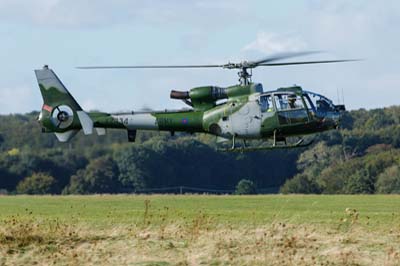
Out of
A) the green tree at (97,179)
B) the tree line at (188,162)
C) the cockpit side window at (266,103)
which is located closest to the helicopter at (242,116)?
the cockpit side window at (266,103)

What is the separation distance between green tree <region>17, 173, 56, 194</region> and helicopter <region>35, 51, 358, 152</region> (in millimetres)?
39830

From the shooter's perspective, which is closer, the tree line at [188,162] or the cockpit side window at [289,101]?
the cockpit side window at [289,101]

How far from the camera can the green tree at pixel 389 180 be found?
86625 millimetres

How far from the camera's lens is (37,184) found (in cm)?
8806

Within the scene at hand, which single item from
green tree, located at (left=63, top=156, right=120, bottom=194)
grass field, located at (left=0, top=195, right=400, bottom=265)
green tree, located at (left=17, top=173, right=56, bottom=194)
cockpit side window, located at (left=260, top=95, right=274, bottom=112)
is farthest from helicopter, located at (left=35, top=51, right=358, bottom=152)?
green tree, located at (left=17, top=173, right=56, bottom=194)

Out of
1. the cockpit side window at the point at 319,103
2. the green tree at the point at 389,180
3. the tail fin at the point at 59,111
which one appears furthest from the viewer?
the green tree at the point at 389,180

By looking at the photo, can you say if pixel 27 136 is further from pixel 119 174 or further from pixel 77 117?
pixel 77 117

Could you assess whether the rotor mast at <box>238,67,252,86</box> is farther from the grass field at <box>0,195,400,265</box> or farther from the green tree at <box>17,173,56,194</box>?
the green tree at <box>17,173,56,194</box>

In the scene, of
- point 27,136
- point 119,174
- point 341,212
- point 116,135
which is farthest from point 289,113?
point 119,174

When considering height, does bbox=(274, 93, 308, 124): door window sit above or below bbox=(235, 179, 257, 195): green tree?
above

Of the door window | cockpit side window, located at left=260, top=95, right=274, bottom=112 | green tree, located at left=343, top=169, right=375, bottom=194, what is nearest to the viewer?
the door window

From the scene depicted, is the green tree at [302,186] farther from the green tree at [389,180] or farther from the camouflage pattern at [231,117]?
the camouflage pattern at [231,117]

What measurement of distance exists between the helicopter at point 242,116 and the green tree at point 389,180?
43.4 metres

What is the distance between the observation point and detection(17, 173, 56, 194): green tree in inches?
3356
